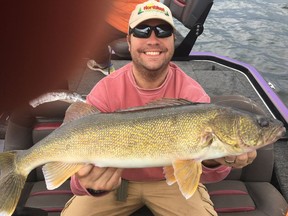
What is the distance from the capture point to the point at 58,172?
82.7 inches

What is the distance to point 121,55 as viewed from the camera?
6.58 metres

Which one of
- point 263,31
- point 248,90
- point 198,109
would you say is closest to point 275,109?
point 248,90

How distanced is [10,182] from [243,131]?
1479 mm

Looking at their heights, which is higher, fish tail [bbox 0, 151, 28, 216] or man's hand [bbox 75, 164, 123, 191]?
man's hand [bbox 75, 164, 123, 191]

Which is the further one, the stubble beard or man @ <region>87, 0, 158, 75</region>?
man @ <region>87, 0, 158, 75</region>

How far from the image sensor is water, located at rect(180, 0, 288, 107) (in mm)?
10906

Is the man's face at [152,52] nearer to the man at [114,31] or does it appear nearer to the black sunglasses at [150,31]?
the black sunglasses at [150,31]

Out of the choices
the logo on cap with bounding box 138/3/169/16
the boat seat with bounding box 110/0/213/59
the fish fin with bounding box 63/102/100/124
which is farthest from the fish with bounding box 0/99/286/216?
the boat seat with bounding box 110/0/213/59

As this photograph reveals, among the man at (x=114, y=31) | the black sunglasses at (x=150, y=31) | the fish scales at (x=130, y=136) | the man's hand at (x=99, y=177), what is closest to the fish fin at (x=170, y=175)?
the fish scales at (x=130, y=136)

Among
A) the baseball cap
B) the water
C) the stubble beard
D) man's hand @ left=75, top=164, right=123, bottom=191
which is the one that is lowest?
the water

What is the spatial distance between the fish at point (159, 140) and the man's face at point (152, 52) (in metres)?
0.62

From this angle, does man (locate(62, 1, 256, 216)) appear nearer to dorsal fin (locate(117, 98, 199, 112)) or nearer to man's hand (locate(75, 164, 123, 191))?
man's hand (locate(75, 164, 123, 191))

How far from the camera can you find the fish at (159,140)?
203cm

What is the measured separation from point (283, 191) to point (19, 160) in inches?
100
